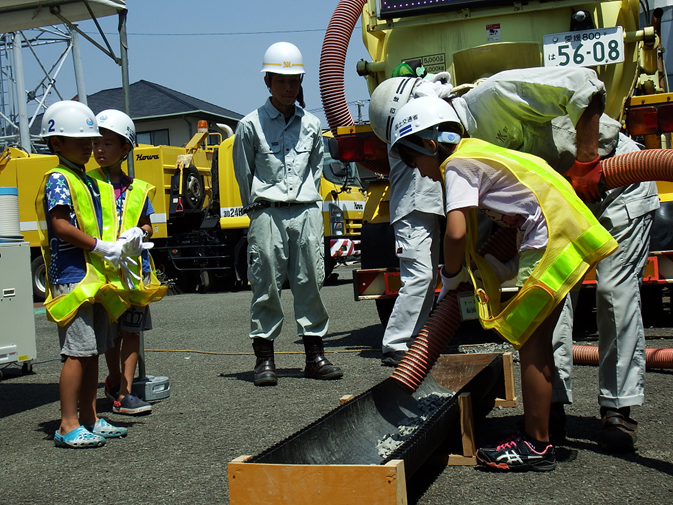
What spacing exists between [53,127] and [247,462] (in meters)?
2.35

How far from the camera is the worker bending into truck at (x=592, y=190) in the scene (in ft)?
11.5

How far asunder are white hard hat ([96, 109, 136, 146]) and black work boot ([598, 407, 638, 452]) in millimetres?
3252

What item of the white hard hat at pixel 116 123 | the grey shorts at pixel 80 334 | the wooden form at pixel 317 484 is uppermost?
the white hard hat at pixel 116 123

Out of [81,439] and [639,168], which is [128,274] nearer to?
[81,439]

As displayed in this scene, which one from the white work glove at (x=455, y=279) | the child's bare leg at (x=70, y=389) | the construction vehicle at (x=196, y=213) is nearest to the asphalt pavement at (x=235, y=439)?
the child's bare leg at (x=70, y=389)

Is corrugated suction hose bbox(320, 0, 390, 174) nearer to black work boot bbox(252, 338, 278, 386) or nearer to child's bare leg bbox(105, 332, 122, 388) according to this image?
black work boot bbox(252, 338, 278, 386)

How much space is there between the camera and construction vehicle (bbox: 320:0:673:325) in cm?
614

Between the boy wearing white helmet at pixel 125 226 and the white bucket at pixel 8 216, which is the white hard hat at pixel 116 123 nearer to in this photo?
the boy wearing white helmet at pixel 125 226

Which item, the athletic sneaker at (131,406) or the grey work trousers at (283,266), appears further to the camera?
the grey work trousers at (283,266)

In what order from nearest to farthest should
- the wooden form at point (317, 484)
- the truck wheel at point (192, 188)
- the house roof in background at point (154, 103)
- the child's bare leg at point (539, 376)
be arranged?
the wooden form at point (317, 484) → the child's bare leg at point (539, 376) → the truck wheel at point (192, 188) → the house roof in background at point (154, 103)

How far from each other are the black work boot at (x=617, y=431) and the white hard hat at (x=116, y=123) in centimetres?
325

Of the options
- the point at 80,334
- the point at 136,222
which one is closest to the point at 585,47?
the point at 136,222

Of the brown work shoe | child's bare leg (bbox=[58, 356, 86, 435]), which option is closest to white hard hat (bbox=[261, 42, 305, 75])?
the brown work shoe

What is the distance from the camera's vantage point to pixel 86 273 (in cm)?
418
